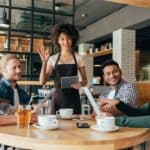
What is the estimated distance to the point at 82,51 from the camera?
974cm

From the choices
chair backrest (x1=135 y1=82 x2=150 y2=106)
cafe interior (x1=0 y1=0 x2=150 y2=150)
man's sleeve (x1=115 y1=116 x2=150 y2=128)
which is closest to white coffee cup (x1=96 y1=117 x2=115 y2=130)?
cafe interior (x1=0 y1=0 x2=150 y2=150)

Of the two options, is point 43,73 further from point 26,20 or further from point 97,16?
point 97,16

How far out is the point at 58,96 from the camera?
224 cm

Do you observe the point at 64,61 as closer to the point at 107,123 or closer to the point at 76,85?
the point at 76,85

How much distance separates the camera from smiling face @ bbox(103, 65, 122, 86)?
2.32 meters

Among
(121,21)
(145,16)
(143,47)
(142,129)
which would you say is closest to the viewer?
(142,129)

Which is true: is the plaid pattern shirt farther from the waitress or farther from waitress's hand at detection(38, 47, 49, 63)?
waitress's hand at detection(38, 47, 49, 63)

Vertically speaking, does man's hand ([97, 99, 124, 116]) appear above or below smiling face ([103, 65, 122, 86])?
below

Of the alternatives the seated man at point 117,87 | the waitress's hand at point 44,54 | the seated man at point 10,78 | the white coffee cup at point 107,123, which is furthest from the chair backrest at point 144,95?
the white coffee cup at point 107,123

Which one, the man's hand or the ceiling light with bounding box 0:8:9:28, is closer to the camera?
the man's hand

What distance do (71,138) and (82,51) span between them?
8599mm

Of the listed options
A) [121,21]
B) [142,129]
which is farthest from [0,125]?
[121,21]

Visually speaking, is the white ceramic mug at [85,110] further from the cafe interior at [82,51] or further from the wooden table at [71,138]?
the wooden table at [71,138]

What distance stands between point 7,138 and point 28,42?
409 cm
